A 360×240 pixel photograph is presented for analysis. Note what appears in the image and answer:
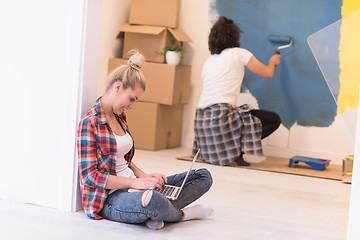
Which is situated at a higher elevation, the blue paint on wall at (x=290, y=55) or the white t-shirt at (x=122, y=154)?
the blue paint on wall at (x=290, y=55)

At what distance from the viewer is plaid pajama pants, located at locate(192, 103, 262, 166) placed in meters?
4.11

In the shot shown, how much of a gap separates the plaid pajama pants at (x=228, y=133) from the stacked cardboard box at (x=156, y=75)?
51 cm

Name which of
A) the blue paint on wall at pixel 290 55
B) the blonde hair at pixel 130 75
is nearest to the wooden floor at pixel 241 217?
the blonde hair at pixel 130 75

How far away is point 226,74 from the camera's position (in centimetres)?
414

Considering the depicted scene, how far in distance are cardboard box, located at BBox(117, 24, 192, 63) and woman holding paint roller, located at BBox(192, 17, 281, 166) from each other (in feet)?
1.90

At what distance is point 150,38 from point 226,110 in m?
1.04

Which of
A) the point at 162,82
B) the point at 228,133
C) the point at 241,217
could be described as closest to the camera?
the point at 241,217

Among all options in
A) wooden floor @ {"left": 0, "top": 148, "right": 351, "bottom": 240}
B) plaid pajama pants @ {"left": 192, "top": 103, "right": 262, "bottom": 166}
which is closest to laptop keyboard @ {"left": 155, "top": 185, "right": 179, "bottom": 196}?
wooden floor @ {"left": 0, "top": 148, "right": 351, "bottom": 240}

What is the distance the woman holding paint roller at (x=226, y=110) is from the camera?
4.12 meters

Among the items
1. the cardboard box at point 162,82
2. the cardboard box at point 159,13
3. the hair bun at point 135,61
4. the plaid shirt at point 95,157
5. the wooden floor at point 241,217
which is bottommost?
the wooden floor at point 241,217

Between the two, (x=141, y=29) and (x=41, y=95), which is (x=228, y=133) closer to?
(x=141, y=29)

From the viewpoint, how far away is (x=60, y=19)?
2406mm

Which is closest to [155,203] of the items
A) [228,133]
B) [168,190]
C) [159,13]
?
[168,190]

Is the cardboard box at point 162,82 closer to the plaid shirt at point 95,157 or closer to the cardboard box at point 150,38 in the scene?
the cardboard box at point 150,38
